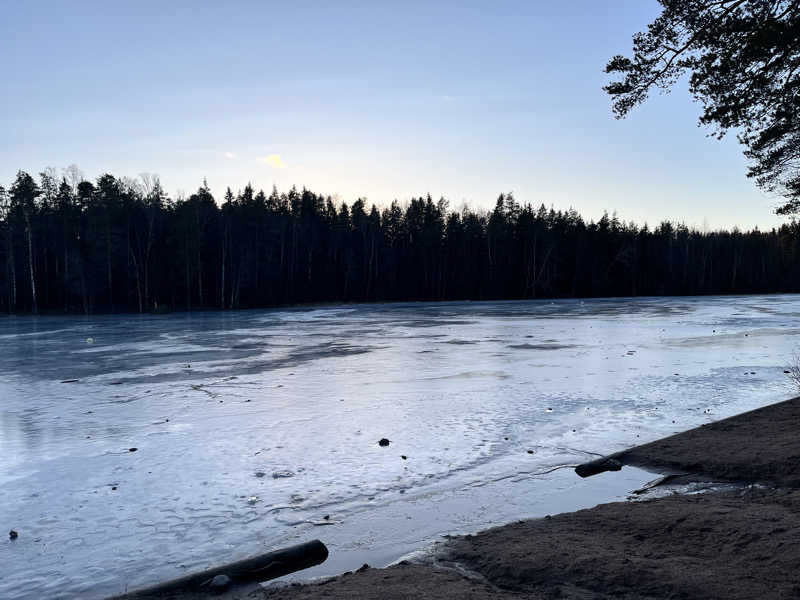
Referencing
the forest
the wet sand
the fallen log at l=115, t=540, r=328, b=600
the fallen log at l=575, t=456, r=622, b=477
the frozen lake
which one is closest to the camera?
the wet sand

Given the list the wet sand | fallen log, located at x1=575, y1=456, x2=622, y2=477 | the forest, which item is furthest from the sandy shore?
the forest

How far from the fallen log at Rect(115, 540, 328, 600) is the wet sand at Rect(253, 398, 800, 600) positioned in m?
0.30

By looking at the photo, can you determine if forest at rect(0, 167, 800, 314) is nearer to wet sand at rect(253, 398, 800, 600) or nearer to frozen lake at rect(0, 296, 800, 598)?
frozen lake at rect(0, 296, 800, 598)

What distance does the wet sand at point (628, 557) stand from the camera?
13.9ft

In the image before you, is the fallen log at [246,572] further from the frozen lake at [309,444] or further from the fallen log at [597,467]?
the fallen log at [597,467]

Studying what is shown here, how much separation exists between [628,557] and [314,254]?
3279 inches

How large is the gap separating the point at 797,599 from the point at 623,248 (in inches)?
4276

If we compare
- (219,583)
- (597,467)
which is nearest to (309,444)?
(597,467)

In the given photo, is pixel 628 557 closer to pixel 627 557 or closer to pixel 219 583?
pixel 627 557

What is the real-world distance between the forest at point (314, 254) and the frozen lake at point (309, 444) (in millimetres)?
27032

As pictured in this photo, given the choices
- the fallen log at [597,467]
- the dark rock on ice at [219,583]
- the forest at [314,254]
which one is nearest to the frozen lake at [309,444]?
the fallen log at [597,467]

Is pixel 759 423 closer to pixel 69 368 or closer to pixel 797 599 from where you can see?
pixel 797 599

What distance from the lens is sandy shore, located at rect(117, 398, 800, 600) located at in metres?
4.24

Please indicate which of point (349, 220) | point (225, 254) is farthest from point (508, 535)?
point (349, 220)
